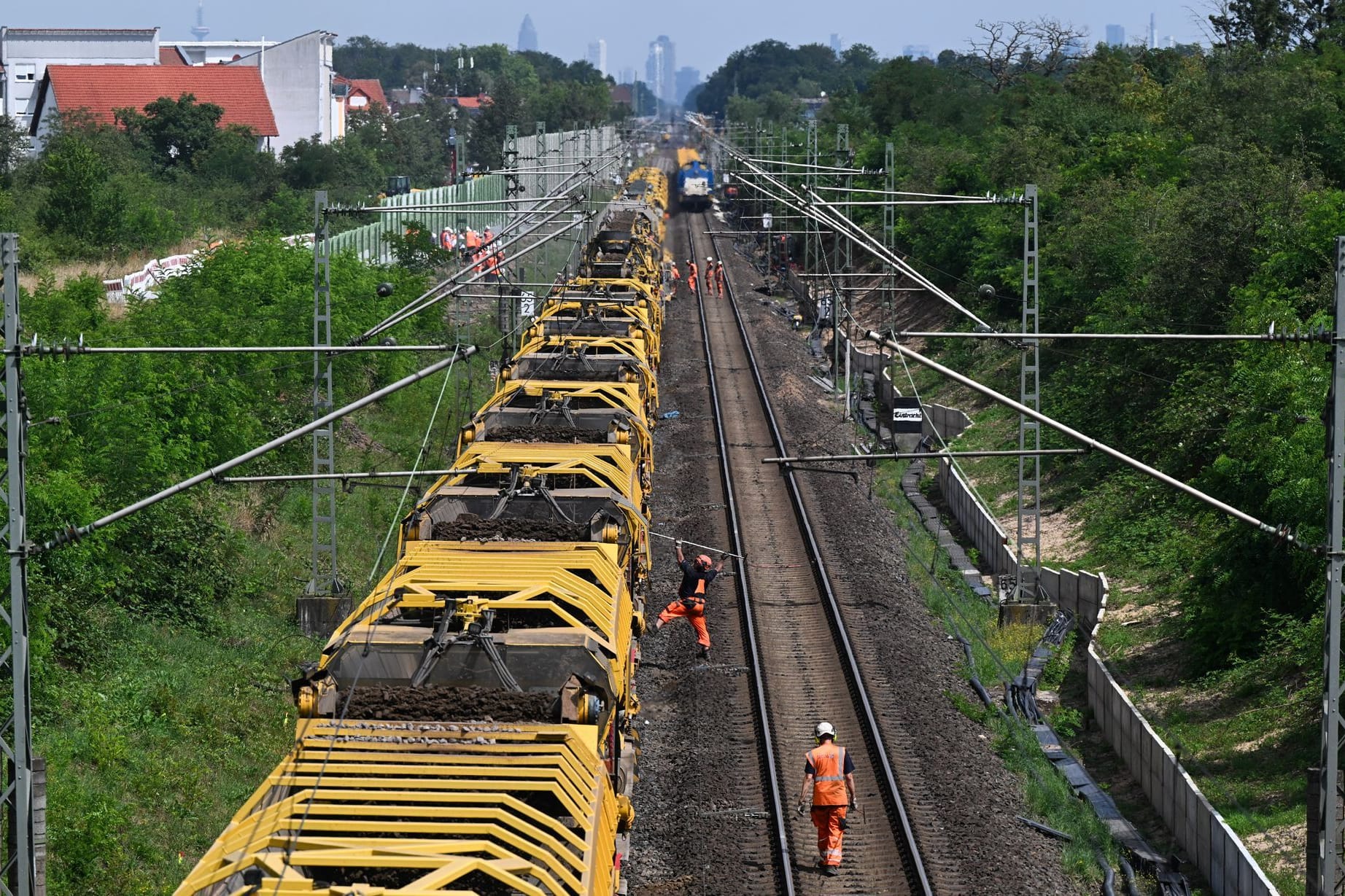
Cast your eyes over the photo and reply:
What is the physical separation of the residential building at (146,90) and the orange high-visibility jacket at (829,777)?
64268 millimetres

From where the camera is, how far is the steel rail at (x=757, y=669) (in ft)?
51.8

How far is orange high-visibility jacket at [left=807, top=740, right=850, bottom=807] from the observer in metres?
15.0

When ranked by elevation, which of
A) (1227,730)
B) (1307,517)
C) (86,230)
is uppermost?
(86,230)

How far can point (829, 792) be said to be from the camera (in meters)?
15.1

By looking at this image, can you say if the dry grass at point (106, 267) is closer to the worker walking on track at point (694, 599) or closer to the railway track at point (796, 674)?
the railway track at point (796, 674)

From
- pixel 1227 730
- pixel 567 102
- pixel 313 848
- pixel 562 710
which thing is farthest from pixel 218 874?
pixel 567 102

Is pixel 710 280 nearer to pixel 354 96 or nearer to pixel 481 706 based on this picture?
pixel 481 706

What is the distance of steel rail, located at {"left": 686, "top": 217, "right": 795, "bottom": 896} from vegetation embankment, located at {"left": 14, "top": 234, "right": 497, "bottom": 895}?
5404mm

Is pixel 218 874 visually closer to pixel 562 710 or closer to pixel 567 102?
pixel 562 710

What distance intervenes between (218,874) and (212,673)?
12.1m

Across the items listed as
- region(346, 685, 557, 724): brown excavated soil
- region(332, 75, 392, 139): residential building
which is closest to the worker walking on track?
region(346, 685, 557, 724): brown excavated soil

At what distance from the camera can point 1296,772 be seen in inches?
706

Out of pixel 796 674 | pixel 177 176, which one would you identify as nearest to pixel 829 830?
pixel 796 674

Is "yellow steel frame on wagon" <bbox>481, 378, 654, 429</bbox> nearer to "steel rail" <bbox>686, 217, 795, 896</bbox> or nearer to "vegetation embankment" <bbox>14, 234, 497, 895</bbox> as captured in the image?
"vegetation embankment" <bbox>14, 234, 497, 895</bbox>
